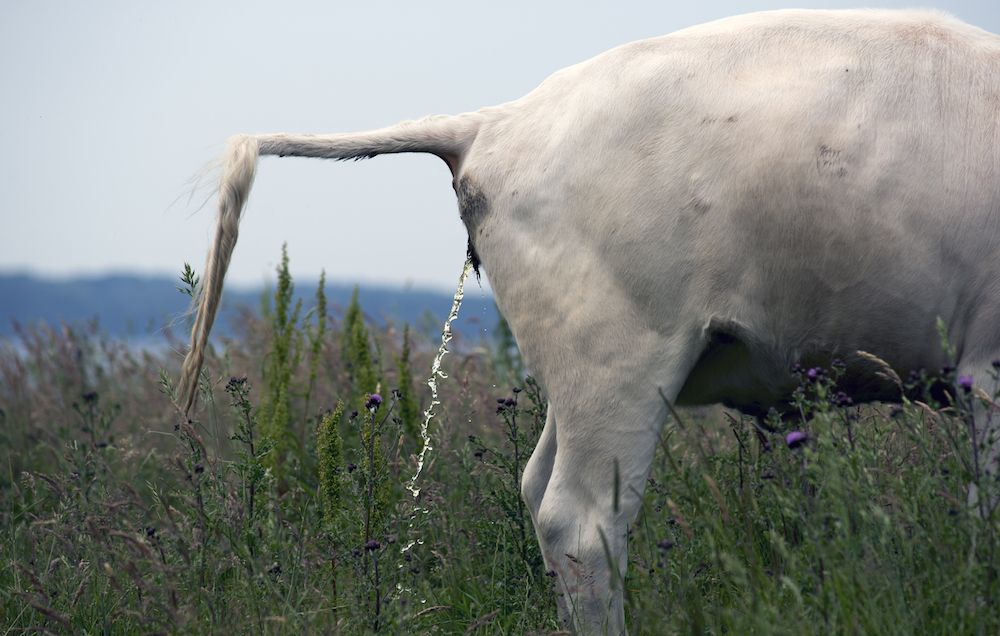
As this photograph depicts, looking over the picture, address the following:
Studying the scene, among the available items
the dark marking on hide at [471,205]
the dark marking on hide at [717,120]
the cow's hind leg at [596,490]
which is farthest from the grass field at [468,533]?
the dark marking on hide at [717,120]

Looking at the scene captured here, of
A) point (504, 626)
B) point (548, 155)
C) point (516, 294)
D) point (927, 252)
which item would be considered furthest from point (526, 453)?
point (927, 252)

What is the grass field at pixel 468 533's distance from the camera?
7.77 ft

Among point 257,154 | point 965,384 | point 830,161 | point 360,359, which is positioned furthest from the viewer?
point 360,359

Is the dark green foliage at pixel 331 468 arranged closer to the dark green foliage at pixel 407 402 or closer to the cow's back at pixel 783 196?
the cow's back at pixel 783 196

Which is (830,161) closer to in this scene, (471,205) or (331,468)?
(471,205)

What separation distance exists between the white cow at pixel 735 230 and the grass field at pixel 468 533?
0.18 m

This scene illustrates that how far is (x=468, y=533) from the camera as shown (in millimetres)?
4020

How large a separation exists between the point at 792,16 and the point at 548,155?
877 mm

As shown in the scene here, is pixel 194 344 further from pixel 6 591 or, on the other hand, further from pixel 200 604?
pixel 6 591

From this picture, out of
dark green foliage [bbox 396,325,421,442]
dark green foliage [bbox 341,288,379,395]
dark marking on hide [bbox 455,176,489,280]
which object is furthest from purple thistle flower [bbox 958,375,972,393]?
dark green foliage [bbox 396,325,421,442]

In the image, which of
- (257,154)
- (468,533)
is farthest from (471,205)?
(468,533)

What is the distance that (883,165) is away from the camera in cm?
291

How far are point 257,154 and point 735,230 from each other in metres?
1.54

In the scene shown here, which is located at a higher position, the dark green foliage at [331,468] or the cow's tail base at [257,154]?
the cow's tail base at [257,154]
